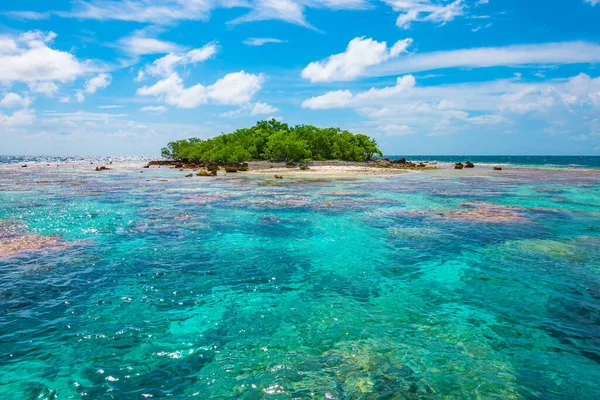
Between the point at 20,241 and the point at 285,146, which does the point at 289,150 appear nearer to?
the point at 285,146

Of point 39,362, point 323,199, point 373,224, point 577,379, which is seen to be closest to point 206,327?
point 39,362

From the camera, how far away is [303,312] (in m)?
10.3

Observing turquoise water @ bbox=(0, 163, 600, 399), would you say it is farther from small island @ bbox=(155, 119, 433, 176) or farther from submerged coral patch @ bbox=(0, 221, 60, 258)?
small island @ bbox=(155, 119, 433, 176)

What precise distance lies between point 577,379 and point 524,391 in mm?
1353

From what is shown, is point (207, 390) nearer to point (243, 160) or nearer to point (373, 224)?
point (373, 224)

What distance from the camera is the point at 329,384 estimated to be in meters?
6.91

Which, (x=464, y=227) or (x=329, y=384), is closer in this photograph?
(x=329, y=384)

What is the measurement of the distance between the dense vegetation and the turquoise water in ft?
260

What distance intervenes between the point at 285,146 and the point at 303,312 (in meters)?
89.0

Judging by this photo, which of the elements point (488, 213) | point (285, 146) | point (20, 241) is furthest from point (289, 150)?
point (20, 241)

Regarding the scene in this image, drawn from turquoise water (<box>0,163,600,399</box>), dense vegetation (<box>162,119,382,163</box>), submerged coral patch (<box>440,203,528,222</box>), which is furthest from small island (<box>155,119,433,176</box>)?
turquoise water (<box>0,163,600,399</box>)

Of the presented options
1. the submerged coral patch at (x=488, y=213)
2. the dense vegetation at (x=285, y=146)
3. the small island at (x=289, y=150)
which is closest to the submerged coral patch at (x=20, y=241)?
Result: the submerged coral patch at (x=488, y=213)

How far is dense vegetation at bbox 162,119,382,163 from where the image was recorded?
99.8 metres

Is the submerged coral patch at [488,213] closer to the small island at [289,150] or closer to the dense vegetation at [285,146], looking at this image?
the small island at [289,150]
